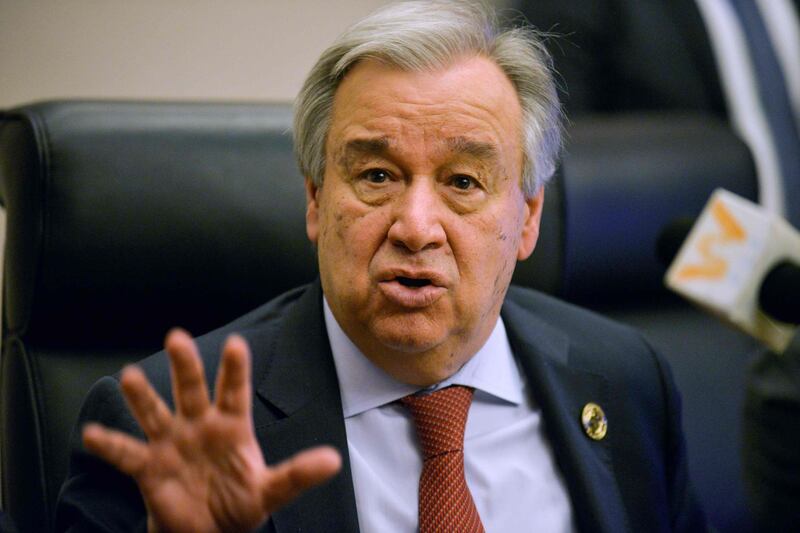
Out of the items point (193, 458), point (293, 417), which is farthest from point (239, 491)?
point (293, 417)

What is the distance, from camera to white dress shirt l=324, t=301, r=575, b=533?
122 centimetres

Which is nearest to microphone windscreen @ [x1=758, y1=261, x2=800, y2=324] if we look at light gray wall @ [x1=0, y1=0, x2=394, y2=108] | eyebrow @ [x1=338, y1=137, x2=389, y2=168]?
eyebrow @ [x1=338, y1=137, x2=389, y2=168]

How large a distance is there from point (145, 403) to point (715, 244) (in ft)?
2.51

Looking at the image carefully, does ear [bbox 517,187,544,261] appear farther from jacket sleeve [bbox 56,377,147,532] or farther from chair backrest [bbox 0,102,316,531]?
jacket sleeve [bbox 56,377,147,532]

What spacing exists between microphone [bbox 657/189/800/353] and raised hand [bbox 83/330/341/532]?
600 millimetres

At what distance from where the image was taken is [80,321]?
1.37 meters

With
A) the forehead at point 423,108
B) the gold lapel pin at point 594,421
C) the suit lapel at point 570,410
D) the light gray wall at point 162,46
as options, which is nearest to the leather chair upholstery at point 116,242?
the forehead at point 423,108

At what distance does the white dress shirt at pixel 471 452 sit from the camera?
3.99 ft

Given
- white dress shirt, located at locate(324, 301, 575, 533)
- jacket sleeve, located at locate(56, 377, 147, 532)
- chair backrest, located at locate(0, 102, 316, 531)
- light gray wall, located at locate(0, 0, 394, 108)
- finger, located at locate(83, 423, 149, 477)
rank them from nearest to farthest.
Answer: finger, located at locate(83, 423, 149, 477) < jacket sleeve, located at locate(56, 377, 147, 532) < white dress shirt, located at locate(324, 301, 575, 533) < chair backrest, located at locate(0, 102, 316, 531) < light gray wall, located at locate(0, 0, 394, 108)

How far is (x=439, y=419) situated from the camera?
1.25 m

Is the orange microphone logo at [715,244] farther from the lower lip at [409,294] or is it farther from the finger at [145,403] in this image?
the finger at [145,403]

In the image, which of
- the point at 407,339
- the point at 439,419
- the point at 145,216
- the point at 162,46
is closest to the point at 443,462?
the point at 439,419

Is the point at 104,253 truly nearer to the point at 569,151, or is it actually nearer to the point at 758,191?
the point at 569,151

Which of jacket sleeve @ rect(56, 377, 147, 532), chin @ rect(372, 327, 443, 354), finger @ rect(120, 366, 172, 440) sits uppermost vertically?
finger @ rect(120, 366, 172, 440)
